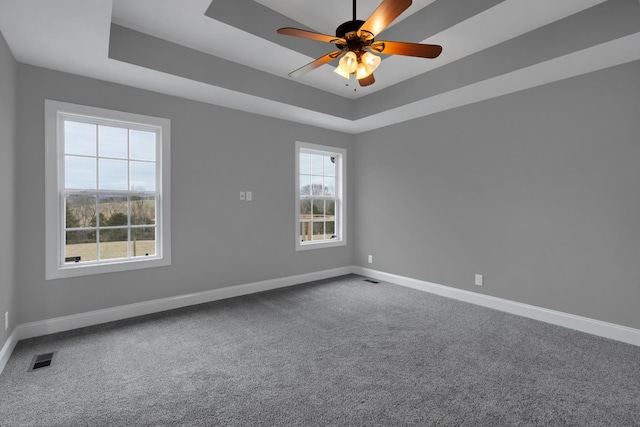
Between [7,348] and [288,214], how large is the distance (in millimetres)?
3184

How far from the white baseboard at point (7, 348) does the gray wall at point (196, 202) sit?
0.67 feet

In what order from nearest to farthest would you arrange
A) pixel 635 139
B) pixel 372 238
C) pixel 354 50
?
pixel 354 50 → pixel 635 139 → pixel 372 238

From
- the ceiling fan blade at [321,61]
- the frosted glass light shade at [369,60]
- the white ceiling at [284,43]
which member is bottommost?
the frosted glass light shade at [369,60]

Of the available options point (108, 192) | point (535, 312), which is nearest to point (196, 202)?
point (108, 192)

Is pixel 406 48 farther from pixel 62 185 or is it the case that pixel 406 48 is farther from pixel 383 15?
pixel 62 185

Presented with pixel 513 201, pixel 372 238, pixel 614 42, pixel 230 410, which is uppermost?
pixel 614 42

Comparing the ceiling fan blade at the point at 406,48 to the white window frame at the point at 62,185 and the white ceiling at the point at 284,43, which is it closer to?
the white ceiling at the point at 284,43

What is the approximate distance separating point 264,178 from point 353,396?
3.12 metres

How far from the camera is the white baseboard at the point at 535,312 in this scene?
110 inches

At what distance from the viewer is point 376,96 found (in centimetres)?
431

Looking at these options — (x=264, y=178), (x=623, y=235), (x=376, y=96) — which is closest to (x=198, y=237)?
(x=264, y=178)

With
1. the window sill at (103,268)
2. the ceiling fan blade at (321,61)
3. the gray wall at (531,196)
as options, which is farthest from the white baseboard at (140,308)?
the ceiling fan blade at (321,61)

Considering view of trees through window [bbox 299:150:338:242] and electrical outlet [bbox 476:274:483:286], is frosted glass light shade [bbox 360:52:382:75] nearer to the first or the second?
view of trees through window [bbox 299:150:338:242]

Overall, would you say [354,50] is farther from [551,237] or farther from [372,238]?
[372,238]
